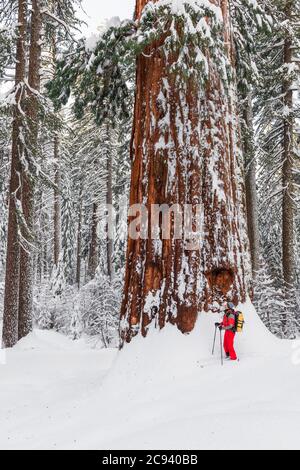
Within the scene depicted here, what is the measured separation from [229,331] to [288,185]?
31.4 feet

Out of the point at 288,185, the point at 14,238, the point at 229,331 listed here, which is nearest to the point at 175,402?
the point at 229,331

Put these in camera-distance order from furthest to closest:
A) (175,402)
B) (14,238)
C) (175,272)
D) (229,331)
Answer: (14,238), (175,272), (229,331), (175,402)

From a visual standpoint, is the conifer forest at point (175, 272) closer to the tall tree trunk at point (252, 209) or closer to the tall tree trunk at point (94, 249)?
the tall tree trunk at point (252, 209)

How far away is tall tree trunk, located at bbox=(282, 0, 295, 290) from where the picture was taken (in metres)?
13.3

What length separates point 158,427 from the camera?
3529 mm

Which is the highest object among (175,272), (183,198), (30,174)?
(30,174)

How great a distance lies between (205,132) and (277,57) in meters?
10.00

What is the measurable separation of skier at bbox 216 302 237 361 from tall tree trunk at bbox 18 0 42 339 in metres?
7.29

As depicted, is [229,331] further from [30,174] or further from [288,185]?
[288,185]

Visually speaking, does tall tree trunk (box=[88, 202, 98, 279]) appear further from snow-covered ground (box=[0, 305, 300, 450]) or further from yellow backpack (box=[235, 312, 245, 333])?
yellow backpack (box=[235, 312, 245, 333])

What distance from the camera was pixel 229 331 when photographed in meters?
4.80

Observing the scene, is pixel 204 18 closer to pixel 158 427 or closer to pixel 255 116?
pixel 158 427

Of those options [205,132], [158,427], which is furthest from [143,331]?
[205,132]

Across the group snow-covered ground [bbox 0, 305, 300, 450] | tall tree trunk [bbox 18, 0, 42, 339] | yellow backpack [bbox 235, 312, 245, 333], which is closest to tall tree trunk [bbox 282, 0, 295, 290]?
tall tree trunk [bbox 18, 0, 42, 339]
